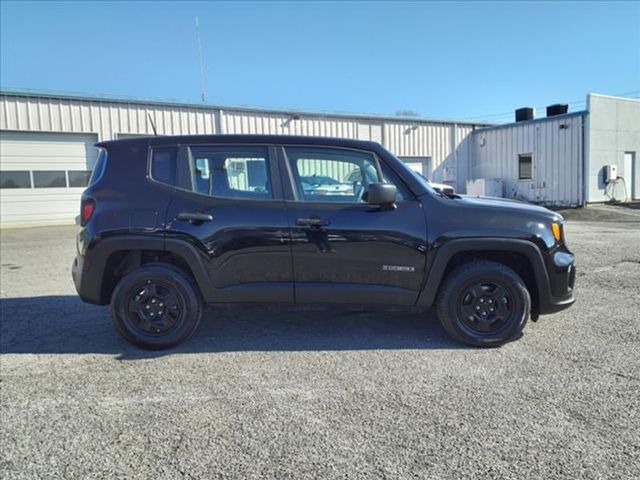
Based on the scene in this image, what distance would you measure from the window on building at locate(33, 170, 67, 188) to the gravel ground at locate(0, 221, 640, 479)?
44.8 ft

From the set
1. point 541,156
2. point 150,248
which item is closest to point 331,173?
point 150,248

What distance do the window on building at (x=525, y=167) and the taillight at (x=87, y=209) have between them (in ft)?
69.1

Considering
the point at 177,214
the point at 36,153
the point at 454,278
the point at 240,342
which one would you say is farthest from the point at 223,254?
the point at 36,153

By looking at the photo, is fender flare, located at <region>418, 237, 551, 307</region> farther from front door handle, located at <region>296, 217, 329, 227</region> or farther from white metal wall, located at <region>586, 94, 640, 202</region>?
white metal wall, located at <region>586, 94, 640, 202</region>

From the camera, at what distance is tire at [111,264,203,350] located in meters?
4.20

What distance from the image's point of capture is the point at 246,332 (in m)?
4.69

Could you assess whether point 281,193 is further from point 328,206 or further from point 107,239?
point 107,239

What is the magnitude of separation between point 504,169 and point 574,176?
12.2 feet

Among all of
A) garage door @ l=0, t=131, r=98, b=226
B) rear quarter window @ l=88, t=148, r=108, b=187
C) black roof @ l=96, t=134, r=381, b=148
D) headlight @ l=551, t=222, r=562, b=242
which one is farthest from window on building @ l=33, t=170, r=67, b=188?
headlight @ l=551, t=222, r=562, b=242

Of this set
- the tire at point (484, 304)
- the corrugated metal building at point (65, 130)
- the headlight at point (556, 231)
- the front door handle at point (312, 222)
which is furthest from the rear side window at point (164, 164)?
the corrugated metal building at point (65, 130)

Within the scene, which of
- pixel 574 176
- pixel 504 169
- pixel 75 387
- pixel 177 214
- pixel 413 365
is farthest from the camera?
pixel 504 169

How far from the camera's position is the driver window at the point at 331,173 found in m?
4.22

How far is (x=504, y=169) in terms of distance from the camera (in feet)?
75.0

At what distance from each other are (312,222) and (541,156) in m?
19.9
